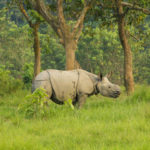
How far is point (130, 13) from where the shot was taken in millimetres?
15828

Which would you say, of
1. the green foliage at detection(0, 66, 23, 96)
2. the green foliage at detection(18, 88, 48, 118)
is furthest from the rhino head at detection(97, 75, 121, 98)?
the green foliage at detection(0, 66, 23, 96)

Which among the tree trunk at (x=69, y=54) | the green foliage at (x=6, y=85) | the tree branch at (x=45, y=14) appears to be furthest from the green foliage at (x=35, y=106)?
the green foliage at (x=6, y=85)

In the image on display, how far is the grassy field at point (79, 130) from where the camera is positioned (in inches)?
207

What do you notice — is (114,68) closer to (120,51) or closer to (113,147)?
(120,51)

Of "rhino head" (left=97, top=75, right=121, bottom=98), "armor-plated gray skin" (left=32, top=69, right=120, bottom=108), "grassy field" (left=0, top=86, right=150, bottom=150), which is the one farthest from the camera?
"rhino head" (left=97, top=75, right=121, bottom=98)

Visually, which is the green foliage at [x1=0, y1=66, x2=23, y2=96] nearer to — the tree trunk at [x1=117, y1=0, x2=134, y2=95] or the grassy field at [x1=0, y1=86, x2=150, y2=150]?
the tree trunk at [x1=117, y1=0, x2=134, y2=95]

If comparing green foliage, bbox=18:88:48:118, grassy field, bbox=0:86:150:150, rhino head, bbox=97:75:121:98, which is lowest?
grassy field, bbox=0:86:150:150

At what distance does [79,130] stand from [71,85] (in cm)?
312

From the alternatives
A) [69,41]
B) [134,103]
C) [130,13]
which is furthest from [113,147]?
[130,13]

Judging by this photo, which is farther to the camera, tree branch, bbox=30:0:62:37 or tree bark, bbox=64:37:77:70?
tree branch, bbox=30:0:62:37

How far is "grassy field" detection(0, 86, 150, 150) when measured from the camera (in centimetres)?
525

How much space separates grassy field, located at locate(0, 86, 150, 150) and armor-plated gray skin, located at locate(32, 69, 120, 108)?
0.82m

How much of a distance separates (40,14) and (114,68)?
1089 inches

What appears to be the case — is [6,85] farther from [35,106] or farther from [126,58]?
[35,106]
